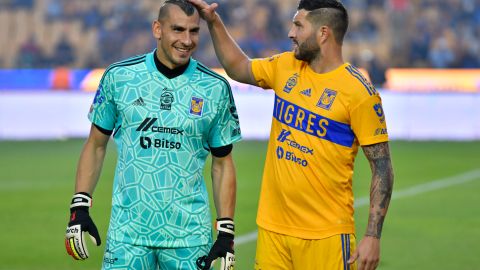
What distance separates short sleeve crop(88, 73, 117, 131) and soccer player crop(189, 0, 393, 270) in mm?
706

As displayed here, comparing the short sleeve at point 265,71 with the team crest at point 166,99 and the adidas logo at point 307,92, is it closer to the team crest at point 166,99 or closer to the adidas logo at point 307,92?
the adidas logo at point 307,92

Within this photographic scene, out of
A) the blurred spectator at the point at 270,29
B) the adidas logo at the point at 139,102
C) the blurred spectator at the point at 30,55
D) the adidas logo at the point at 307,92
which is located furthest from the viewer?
the blurred spectator at the point at 30,55

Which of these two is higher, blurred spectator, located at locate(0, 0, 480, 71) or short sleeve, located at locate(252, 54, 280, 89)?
blurred spectator, located at locate(0, 0, 480, 71)

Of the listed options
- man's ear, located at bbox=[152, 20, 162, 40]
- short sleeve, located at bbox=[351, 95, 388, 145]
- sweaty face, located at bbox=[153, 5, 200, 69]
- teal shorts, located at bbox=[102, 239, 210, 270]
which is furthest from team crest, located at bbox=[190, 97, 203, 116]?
short sleeve, located at bbox=[351, 95, 388, 145]

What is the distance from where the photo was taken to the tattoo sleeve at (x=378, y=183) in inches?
239

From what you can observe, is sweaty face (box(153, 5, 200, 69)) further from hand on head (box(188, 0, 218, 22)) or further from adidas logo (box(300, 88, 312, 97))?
adidas logo (box(300, 88, 312, 97))

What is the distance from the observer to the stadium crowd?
29359mm

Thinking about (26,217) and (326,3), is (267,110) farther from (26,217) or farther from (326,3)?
(326,3)

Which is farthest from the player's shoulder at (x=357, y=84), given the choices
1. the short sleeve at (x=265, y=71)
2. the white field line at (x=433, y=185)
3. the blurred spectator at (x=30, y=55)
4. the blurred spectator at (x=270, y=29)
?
the blurred spectator at (x=30, y=55)

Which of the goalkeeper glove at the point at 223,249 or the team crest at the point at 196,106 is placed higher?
the team crest at the point at 196,106

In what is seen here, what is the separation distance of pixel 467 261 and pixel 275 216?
15.8 ft

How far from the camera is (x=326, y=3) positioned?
6301mm

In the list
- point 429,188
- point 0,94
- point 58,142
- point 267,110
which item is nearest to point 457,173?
point 429,188

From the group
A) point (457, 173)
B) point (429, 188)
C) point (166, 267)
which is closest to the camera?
point (166, 267)
